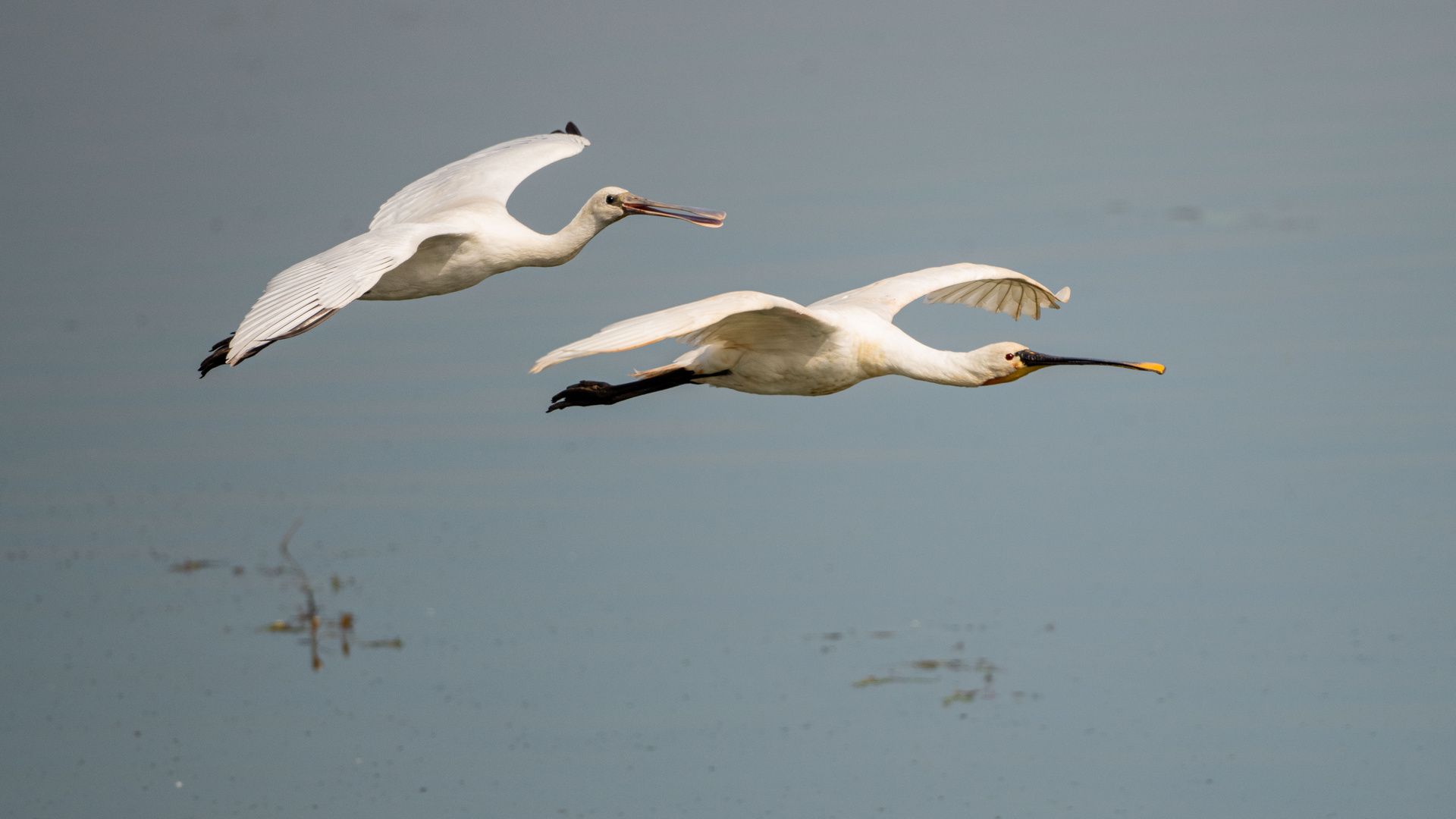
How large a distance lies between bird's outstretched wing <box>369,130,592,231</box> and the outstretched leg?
74.6 inches

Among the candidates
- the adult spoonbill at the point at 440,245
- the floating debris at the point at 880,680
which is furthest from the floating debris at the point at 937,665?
the adult spoonbill at the point at 440,245

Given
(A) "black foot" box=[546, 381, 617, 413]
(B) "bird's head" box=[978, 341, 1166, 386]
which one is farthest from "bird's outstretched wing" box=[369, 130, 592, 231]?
(B) "bird's head" box=[978, 341, 1166, 386]

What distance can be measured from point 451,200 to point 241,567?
3056 cm

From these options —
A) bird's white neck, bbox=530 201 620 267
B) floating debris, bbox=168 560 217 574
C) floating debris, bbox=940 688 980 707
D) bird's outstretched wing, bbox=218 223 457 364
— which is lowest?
floating debris, bbox=940 688 980 707

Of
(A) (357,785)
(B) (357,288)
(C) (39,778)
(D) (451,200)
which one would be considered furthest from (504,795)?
(B) (357,288)

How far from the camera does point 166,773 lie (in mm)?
45250

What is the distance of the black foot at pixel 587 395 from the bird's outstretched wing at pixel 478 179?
6.19 feet

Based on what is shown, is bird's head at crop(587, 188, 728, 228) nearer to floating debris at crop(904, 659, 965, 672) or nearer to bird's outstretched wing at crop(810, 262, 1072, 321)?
bird's outstretched wing at crop(810, 262, 1072, 321)

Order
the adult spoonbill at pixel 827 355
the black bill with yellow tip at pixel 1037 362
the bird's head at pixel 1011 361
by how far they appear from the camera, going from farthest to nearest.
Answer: the bird's head at pixel 1011 361, the black bill with yellow tip at pixel 1037 362, the adult spoonbill at pixel 827 355

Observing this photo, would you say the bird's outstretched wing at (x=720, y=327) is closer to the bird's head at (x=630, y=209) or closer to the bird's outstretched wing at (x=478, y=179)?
the bird's head at (x=630, y=209)

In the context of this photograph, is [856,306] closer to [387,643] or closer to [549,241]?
[549,241]

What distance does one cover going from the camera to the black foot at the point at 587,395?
1481cm

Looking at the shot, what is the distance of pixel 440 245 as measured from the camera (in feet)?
47.2

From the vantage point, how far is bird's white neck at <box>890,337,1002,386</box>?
13766 mm
